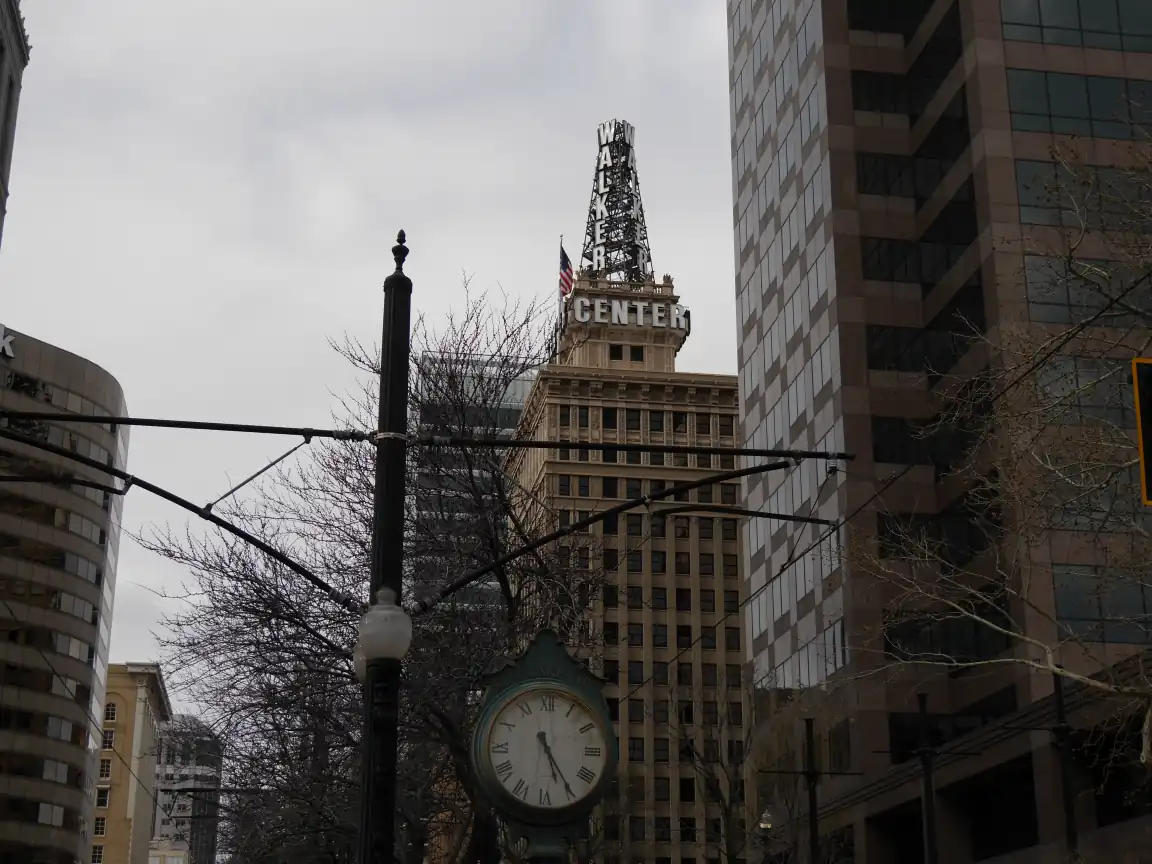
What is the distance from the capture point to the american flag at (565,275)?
421 ft

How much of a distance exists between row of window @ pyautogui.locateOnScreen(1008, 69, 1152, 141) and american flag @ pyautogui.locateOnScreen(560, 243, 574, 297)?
76.9 metres

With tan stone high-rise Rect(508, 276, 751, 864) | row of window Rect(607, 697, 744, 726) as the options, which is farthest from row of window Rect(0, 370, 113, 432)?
row of window Rect(607, 697, 744, 726)

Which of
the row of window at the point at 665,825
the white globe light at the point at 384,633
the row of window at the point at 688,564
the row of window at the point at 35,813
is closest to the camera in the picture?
the white globe light at the point at 384,633

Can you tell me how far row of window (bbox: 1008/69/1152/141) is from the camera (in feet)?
171

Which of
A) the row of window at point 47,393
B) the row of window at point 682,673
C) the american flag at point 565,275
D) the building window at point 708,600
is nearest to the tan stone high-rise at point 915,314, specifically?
the row of window at point 682,673

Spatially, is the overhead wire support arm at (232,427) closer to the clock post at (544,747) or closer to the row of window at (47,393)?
the clock post at (544,747)

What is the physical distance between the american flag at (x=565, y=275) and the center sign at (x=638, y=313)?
1982mm

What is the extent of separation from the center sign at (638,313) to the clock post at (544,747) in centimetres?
11947

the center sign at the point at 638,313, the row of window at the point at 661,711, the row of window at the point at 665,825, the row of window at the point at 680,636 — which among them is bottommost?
the row of window at the point at 665,825

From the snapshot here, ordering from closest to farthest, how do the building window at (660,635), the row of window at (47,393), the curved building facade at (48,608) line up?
the curved building facade at (48,608) < the row of window at (47,393) < the building window at (660,635)

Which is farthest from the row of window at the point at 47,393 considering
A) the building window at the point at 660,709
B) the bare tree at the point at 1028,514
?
the bare tree at the point at 1028,514

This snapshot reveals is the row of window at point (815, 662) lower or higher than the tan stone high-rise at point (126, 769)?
lower

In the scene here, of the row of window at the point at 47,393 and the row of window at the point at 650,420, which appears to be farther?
the row of window at the point at 650,420

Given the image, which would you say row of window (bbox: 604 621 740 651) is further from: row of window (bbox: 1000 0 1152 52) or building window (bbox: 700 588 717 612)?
row of window (bbox: 1000 0 1152 52)
